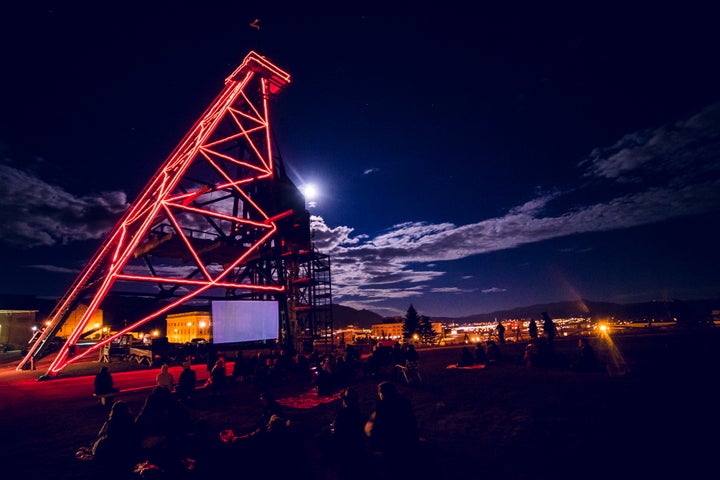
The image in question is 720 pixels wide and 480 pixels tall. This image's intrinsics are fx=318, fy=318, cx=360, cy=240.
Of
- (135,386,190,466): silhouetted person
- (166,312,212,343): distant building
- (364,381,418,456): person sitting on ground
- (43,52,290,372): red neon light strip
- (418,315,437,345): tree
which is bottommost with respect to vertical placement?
(418,315,437,345): tree

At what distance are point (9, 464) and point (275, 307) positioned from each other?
15.6 metres

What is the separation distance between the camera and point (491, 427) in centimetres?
634

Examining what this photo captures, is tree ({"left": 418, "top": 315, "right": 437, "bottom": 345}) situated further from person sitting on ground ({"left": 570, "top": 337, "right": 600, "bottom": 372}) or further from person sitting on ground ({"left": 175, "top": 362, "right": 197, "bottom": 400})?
person sitting on ground ({"left": 175, "top": 362, "right": 197, "bottom": 400})

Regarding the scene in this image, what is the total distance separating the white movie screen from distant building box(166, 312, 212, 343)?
140 feet

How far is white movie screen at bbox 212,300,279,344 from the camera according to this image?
17.8 meters

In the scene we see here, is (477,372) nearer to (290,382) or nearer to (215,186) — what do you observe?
(290,382)

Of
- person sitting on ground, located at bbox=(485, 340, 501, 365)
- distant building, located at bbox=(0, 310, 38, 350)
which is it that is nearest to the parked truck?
person sitting on ground, located at bbox=(485, 340, 501, 365)

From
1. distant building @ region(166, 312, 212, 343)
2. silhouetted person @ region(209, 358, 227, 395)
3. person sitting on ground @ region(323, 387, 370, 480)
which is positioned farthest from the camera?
distant building @ region(166, 312, 212, 343)

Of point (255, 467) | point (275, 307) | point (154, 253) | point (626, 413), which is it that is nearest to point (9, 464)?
point (255, 467)

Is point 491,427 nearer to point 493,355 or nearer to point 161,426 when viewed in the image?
point 161,426

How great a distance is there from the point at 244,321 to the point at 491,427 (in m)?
15.8

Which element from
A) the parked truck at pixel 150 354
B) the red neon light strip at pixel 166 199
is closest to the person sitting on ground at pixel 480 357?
the red neon light strip at pixel 166 199

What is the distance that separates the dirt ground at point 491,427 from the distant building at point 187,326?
5062 cm

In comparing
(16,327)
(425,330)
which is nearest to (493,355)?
(16,327)
